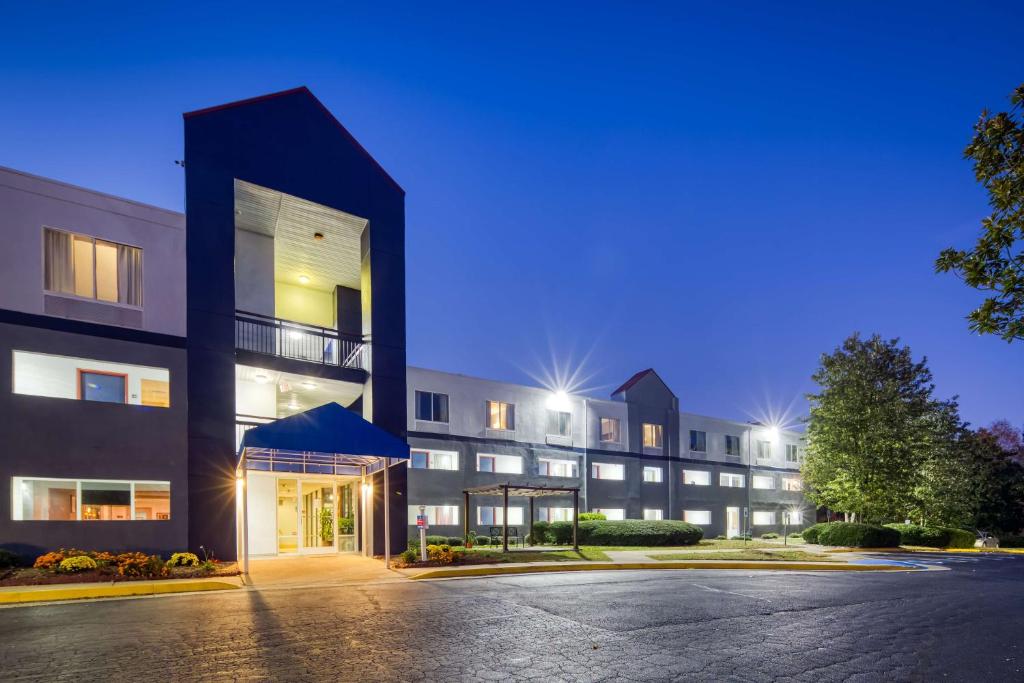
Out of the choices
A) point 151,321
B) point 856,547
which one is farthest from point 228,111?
point 856,547

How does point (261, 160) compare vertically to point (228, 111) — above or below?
below

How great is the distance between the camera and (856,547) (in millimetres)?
30016

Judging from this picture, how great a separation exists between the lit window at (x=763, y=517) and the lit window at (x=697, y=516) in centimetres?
637

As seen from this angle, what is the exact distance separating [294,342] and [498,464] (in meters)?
15.0

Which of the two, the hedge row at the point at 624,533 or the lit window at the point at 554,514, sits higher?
the hedge row at the point at 624,533

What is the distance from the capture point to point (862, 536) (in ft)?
99.2

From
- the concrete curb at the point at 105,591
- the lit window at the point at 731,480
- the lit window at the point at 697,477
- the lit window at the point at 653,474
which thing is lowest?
the lit window at the point at 731,480

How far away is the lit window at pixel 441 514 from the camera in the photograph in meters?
31.5

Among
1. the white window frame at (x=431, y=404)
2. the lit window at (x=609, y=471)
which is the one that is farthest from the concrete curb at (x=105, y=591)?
the lit window at (x=609, y=471)

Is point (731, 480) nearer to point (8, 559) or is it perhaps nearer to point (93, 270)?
point (93, 270)

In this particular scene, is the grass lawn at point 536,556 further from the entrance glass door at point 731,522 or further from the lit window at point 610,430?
the entrance glass door at point 731,522

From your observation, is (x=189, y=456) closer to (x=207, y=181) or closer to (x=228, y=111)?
(x=207, y=181)

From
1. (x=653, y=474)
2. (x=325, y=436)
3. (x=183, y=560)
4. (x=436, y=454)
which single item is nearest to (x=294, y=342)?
(x=325, y=436)

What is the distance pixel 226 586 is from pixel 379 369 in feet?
30.1
